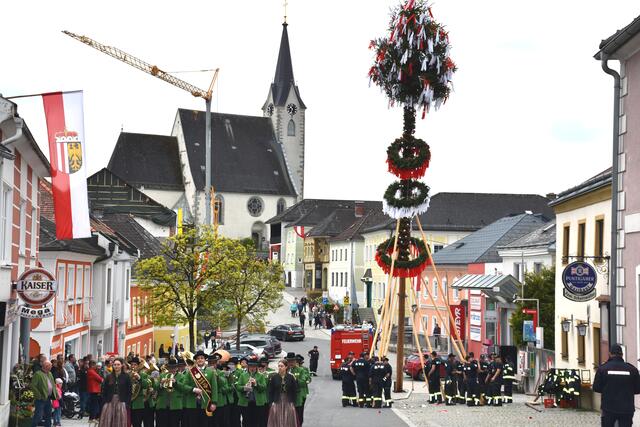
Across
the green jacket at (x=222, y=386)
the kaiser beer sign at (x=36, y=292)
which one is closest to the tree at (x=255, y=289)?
the green jacket at (x=222, y=386)

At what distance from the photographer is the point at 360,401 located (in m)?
28.3

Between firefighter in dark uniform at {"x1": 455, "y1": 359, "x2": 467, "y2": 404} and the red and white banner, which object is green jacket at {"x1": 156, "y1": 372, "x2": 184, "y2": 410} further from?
firefighter in dark uniform at {"x1": 455, "y1": 359, "x2": 467, "y2": 404}

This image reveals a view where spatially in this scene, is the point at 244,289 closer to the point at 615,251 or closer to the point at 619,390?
the point at 615,251

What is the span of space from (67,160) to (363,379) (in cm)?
1237

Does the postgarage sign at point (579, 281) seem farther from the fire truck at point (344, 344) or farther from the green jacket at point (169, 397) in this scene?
the fire truck at point (344, 344)

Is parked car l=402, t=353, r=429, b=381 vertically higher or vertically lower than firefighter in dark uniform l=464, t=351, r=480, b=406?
lower

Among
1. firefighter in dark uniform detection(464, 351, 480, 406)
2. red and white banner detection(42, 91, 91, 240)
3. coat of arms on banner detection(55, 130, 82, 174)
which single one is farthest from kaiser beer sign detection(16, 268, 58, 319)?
firefighter in dark uniform detection(464, 351, 480, 406)

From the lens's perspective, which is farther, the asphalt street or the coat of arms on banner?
the asphalt street

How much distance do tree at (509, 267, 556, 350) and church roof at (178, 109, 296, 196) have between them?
8615cm

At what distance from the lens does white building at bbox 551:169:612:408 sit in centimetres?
2573

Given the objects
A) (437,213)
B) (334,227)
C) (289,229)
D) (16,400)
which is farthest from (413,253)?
(289,229)

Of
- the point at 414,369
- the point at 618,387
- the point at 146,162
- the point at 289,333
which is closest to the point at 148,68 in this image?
the point at 146,162

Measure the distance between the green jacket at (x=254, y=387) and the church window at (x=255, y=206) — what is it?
353 feet

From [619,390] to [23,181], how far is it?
12279mm
